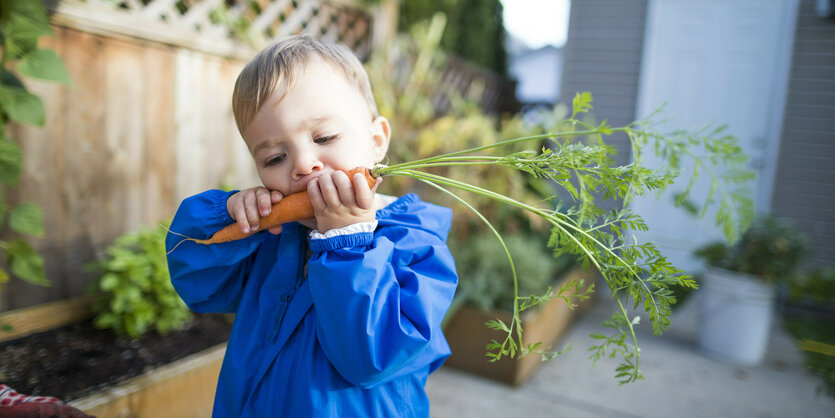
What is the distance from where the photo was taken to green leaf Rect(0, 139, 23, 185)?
171 cm

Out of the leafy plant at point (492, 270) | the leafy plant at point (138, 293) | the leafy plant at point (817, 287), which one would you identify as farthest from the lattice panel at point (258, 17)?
the leafy plant at point (817, 287)

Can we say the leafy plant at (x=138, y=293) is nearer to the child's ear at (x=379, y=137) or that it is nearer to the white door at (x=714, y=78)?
the child's ear at (x=379, y=137)

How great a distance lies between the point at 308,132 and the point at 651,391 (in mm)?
2872

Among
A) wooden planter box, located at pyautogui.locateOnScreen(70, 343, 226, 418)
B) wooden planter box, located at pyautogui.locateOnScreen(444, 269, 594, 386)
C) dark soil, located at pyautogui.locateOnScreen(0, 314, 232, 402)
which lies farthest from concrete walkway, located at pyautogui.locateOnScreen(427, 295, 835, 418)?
dark soil, located at pyautogui.locateOnScreen(0, 314, 232, 402)

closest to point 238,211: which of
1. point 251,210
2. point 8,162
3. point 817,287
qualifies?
point 251,210

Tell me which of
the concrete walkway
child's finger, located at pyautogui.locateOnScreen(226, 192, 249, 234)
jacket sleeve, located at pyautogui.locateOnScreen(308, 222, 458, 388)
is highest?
child's finger, located at pyautogui.locateOnScreen(226, 192, 249, 234)

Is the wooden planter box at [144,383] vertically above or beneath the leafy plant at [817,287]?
beneath

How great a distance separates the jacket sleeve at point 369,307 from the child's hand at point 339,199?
40 mm

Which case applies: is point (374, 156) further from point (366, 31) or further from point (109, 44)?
point (366, 31)

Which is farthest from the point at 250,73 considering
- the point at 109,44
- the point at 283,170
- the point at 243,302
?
the point at 109,44

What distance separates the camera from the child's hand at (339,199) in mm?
1057

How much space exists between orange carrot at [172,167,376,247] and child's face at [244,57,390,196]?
39 mm

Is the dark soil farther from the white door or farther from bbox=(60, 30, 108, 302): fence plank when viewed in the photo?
the white door

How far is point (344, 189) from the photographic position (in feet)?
3.47
